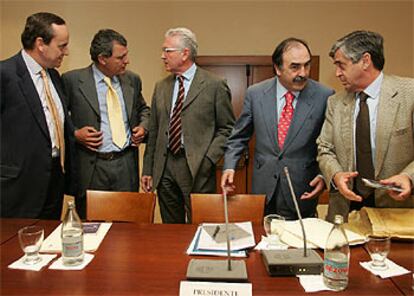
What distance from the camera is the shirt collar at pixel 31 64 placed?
238cm

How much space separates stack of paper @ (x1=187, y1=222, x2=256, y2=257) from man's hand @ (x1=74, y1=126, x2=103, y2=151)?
119 centimetres

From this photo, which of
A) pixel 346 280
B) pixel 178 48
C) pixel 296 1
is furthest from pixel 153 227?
pixel 296 1

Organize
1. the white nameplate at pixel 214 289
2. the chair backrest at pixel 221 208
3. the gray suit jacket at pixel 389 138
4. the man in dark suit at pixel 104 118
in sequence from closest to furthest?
the white nameplate at pixel 214 289, the gray suit jacket at pixel 389 138, the chair backrest at pixel 221 208, the man in dark suit at pixel 104 118

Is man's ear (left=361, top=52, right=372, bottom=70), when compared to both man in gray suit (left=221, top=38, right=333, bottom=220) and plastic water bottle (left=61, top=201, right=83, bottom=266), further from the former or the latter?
plastic water bottle (left=61, top=201, right=83, bottom=266)

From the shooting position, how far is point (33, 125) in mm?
2299

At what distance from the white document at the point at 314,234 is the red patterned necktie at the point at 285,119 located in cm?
72

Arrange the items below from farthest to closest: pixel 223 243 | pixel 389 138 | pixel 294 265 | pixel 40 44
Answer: pixel 40 44 → pixel 389 138 → pixel 223 243 → pixel 294 265

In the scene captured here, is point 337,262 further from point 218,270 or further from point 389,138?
point 389,138

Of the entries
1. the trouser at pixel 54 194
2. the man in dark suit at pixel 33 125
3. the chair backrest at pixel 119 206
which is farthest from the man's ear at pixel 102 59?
the chair backrest at pixel 119 206

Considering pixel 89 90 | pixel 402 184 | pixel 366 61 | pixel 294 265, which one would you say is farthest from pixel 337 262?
pixel 89 90

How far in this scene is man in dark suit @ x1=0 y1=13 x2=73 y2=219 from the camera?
228cm

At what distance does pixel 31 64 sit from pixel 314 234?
187 centimetres

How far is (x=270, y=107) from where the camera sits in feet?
7.86

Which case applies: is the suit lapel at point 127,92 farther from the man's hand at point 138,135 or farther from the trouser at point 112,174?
the trouser at point 112,174
